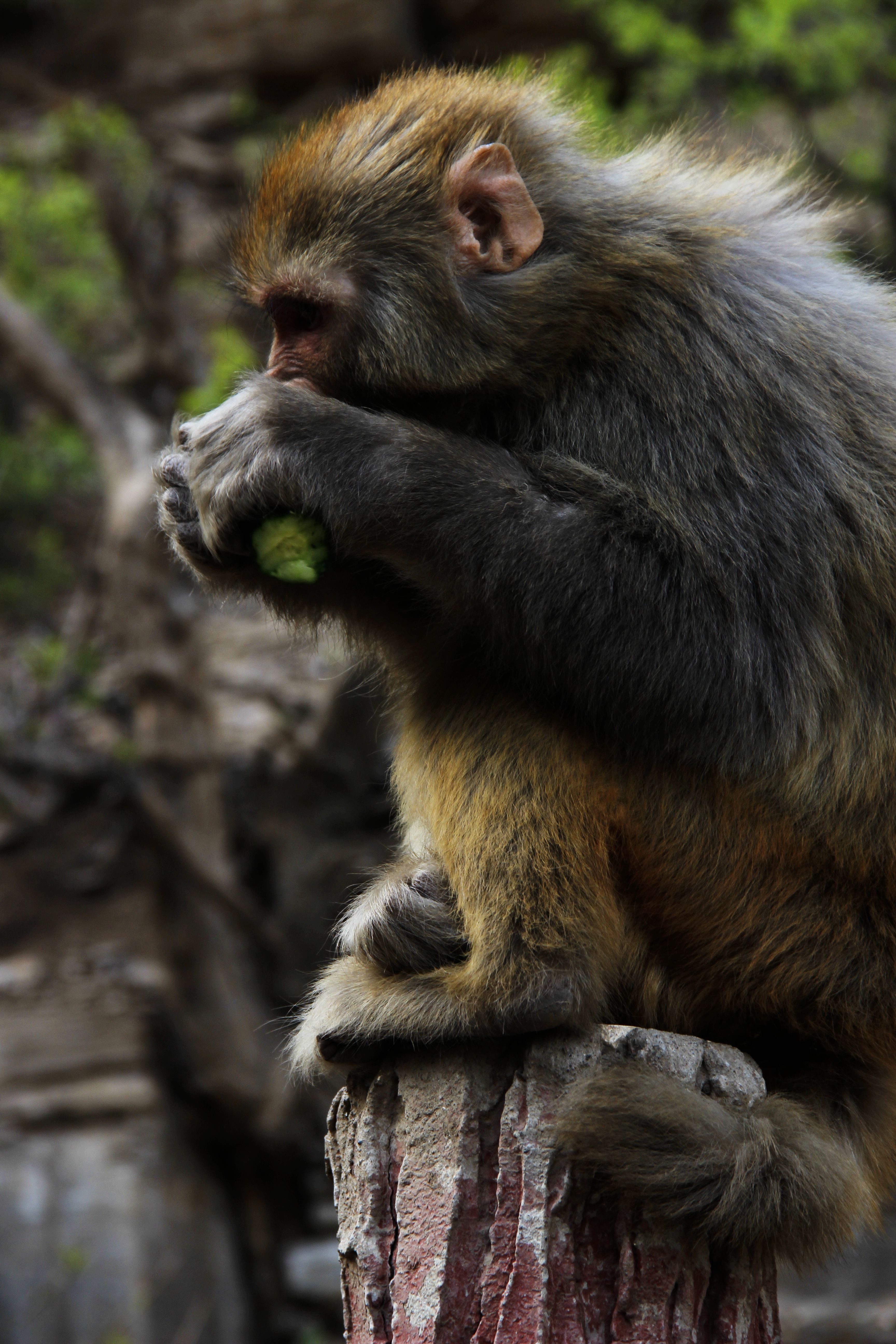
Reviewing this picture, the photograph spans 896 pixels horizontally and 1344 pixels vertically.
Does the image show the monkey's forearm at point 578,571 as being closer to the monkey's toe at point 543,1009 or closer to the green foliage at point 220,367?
the monkey's toe at point 543,1009

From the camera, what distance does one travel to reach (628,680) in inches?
107

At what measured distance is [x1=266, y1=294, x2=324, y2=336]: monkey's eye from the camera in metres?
3.10

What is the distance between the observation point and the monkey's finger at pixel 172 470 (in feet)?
10.3

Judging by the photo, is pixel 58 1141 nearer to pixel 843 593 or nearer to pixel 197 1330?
pixel 197 1330

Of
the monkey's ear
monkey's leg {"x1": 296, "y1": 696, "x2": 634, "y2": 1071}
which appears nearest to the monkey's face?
the monkey's ear

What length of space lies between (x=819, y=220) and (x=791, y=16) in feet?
16.2

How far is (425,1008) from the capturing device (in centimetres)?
277

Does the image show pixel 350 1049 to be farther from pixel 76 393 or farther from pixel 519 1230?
pixel 76 393

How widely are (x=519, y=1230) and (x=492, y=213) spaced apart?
84.0 inches

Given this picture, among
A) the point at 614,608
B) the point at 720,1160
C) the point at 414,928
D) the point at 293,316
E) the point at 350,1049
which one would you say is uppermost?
the point at 293,316

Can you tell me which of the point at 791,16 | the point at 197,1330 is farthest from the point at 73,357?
the point at 197,1330

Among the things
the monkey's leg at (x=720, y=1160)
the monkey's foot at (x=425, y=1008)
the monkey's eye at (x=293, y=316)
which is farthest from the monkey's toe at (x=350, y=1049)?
the monkey's eye at (x=293, y=316)

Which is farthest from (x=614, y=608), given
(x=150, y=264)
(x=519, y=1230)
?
(x=150, y=264)

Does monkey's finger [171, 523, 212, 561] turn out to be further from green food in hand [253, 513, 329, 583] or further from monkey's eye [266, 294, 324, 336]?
monkey's eye [266, 294, 324, 336]
